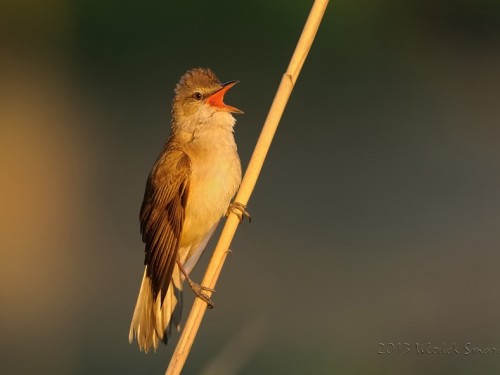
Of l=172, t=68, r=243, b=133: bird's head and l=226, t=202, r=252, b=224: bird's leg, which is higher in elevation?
l=172, t=68, r=243, b=133: bird's head

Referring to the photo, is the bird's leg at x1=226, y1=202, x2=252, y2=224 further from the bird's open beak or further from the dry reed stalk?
the bird's open beak

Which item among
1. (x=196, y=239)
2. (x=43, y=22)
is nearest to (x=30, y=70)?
(x=43, y=22)

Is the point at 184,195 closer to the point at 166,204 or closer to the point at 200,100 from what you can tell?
the point at 166,204

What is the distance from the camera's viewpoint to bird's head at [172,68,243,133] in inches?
142

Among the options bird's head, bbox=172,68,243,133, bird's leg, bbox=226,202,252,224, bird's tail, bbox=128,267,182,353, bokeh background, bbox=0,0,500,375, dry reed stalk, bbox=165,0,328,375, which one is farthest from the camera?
bokeh background, bbox=0,0,500,375

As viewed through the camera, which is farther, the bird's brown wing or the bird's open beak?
the bird's open beak

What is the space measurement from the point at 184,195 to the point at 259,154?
0.66 metres

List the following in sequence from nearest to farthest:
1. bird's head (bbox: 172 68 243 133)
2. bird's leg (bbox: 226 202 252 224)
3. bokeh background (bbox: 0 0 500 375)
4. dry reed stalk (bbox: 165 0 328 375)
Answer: dry reed stalk (bbox: 165 0 328 375)
bird's leg (bbox: 226 202 252 224)
bird's head (bbox: 172 68 243 133)
bokeh background (bbox: 0 0 500 375)

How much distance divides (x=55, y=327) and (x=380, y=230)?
262 centimetres

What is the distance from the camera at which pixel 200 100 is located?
144 inches

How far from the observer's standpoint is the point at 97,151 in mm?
9844

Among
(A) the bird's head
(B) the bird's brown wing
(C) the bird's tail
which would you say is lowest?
(C) the bird's tail

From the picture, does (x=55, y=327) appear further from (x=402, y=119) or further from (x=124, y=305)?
(x=402, y=119)

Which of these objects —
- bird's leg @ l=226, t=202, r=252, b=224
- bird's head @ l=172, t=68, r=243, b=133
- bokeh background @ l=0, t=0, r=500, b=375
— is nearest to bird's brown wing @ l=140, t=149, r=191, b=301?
bird's head @ l=172, t=68, r=243, b=133
